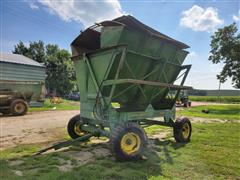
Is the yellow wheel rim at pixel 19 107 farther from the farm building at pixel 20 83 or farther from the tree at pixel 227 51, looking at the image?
the tree at pixel 227 51

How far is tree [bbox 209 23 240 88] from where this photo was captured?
2291 centimetres

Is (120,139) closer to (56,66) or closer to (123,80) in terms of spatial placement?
(123,80)

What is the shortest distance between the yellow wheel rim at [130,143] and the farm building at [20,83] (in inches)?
394

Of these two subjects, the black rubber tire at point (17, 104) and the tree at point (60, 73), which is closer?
the black rubber tire at point (17, 104)

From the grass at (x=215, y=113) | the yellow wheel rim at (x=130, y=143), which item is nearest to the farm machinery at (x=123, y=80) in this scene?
the yellow wheel rim at (x=130, y=143)

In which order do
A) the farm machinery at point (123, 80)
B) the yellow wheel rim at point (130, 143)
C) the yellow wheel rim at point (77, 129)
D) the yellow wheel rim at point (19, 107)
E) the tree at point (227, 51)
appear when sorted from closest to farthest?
the yellow wheel rim at point (130, 143)
the farm machinery at point (123, 80)
the yellow wheel rim at point (77, 129)
the yellow wheel rim at point (19, 107)
the tree at point (227, 51)

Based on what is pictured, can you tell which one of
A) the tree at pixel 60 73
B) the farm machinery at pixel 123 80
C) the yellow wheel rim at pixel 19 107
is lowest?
the yellow wheel rim at pixel 19 107

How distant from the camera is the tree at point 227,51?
22906 mm

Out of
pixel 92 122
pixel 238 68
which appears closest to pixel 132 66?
pixel 92 122

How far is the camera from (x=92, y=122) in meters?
4.71

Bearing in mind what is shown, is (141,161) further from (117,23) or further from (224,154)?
(117,23)

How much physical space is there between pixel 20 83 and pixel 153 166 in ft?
36.1

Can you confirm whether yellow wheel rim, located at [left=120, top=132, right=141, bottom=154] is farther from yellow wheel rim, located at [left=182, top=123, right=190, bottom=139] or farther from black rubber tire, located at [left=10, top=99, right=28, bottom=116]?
black rubber tire, located at [left=10, top=99, right=28, bottom=116]

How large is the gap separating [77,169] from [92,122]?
1582 millimetres
